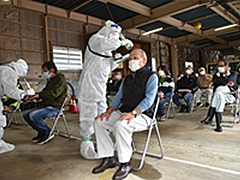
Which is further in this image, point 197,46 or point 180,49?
point 197,46

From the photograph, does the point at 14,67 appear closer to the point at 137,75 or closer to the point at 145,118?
the point at 137,75

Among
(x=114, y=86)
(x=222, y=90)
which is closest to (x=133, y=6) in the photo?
(x=114, y=86)

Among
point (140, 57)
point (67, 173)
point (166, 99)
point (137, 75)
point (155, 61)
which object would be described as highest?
point (155, 61)

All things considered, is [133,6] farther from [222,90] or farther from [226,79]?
[222,90]

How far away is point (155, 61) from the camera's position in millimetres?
12367

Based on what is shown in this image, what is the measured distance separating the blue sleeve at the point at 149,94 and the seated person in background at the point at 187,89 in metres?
3.43

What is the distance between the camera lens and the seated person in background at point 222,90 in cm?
329

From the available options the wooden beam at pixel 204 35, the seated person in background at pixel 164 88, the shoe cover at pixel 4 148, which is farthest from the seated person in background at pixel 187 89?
the wooden beam at pixel 204 35

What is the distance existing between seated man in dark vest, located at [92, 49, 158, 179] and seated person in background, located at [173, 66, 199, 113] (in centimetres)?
340

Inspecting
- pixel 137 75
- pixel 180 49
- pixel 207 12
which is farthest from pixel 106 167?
pixel 180 49

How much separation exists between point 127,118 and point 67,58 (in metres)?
6.95

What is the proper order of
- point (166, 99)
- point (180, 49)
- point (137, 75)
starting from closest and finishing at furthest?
point (137, 75) < point (166, 99) < point (180, 49)

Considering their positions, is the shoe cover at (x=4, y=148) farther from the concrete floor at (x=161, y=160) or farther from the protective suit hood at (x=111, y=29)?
the protective suit hood at (x=111, y=29)

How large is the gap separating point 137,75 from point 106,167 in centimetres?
103
